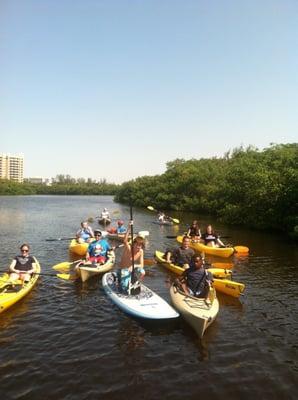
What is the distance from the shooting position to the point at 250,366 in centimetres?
877

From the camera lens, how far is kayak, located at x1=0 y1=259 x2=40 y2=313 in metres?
11.4

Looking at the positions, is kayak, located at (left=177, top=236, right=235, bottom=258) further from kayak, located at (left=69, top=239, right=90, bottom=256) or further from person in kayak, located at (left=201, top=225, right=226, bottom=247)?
kayak, located at (left=69, top=239, right=90, bottom=256)

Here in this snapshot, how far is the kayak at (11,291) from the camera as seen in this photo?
37.3 ft

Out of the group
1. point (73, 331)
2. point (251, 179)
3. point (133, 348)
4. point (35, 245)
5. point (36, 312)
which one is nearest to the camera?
point (133, 348)

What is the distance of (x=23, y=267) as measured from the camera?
45.4 feet

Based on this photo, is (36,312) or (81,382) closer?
(81,382)

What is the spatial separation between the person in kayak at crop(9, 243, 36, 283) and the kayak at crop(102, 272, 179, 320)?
3.07 m

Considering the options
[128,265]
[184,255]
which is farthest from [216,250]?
[128,265]

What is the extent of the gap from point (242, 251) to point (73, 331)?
13.9 meters

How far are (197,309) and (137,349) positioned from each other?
208cm

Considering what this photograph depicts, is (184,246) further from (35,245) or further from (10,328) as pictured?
(35,245)

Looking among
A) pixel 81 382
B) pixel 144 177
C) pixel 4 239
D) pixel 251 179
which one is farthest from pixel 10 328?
pixel 144 177

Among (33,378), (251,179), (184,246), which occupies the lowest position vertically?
(33,378)

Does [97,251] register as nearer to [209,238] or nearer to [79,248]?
[79,248]
